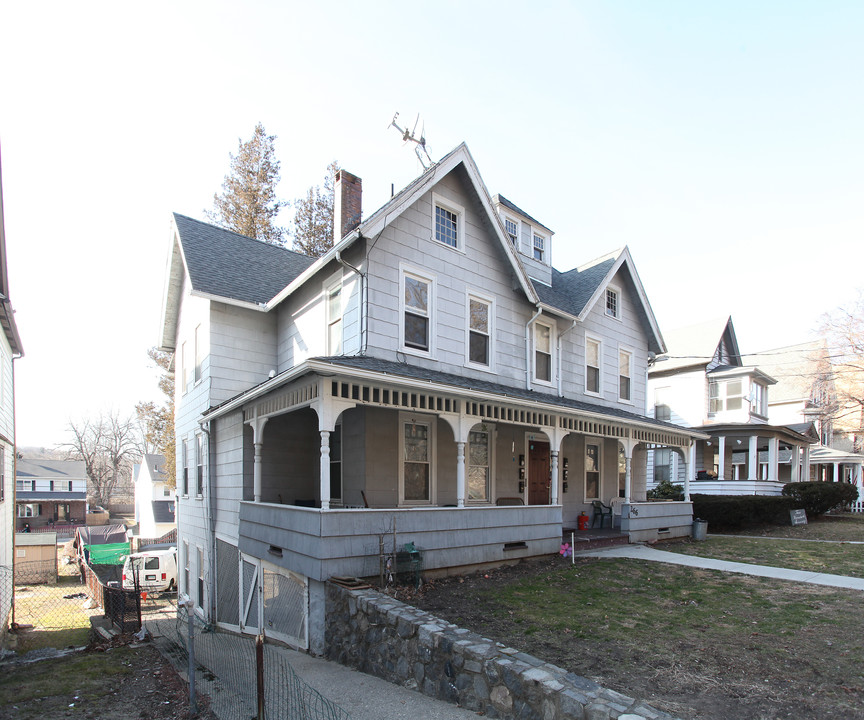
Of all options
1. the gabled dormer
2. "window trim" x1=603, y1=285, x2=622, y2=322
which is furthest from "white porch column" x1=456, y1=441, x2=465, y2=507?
"window trim" x1=603, y1=285, x2=622, y2=322

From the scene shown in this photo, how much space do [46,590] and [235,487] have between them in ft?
68.5

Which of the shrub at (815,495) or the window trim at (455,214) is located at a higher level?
the window trim at (455,214)

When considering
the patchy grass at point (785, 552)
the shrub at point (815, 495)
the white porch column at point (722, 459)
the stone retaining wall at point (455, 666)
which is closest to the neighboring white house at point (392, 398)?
the stone retaining wall at point (455, 666)

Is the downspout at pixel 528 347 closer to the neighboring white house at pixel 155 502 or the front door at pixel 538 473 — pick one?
the front door at pixel 538 473

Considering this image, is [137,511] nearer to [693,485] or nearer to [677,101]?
[693,485]

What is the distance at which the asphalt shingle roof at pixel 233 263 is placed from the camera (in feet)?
46.0

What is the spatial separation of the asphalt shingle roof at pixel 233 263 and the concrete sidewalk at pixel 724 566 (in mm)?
10397

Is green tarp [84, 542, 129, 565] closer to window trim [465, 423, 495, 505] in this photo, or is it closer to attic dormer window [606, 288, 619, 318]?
window trim [465, 423, 495, 505]

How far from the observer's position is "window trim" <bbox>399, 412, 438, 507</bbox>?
11461 millimetres


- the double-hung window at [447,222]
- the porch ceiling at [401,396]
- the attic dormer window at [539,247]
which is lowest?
the porch ceiling at [401,396]

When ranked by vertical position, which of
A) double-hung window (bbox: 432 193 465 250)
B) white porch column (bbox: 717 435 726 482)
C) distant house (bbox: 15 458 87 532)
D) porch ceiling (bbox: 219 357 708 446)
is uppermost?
double-hung window (bbox: 432 193 465 250)

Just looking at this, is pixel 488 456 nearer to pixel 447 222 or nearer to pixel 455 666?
pixel 447 222

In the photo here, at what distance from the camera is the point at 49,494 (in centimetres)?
5681

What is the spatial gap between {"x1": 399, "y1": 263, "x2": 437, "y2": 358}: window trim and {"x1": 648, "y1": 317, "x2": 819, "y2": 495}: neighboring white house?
58.2 feet
